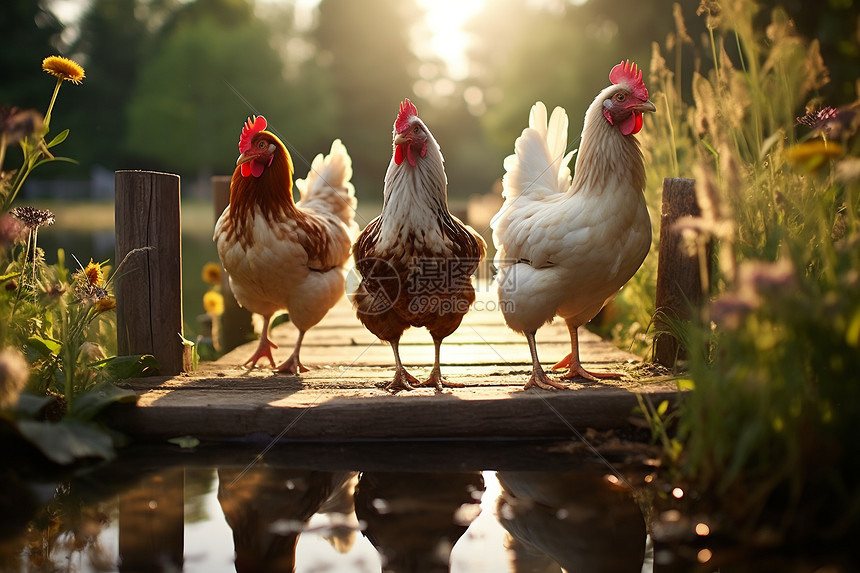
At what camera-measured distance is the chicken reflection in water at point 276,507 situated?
2.10m

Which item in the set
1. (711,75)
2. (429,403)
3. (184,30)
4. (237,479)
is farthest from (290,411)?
(184,30)

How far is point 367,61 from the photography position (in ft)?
131

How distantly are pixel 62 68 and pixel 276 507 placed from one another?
2.30 meters

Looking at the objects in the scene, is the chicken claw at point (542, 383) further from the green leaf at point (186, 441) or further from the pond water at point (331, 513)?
the green leaf at point (186, 441)

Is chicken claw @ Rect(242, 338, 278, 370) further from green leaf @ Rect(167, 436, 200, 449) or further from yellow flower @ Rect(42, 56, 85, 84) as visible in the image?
yellow flower @ Rect(42, 56, 85, 84)

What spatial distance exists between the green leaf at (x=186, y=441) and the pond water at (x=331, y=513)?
1.2 inches

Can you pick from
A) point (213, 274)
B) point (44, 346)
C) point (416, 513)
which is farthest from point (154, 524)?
point (213, 274)

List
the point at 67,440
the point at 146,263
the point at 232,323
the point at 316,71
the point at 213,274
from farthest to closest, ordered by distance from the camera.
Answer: the point at 316,71 < the point at 213,274 < the point at 232,323 < the point at 146,263 < the point at 67,440

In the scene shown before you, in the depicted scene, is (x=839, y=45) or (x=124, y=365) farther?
(x=839, y=45)

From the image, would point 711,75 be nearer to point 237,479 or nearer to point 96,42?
point 237,479

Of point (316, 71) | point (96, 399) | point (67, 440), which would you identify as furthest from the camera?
point (316, 71)

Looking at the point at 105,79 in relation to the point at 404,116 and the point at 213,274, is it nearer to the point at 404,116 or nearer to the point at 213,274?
the point at 213,274

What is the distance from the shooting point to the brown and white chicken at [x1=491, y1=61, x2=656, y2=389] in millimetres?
3295

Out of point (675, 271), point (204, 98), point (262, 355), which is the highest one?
point (204, 98)
